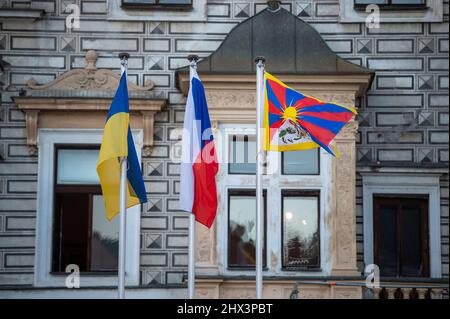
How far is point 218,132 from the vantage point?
16109 mm

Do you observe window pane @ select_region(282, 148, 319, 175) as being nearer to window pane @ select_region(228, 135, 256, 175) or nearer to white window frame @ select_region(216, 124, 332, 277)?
white window frame @ select_region(216, 124, 332, 277)

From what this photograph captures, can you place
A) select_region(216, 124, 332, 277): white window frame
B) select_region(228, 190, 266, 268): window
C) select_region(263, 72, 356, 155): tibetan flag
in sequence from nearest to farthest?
select_region(263, 72, 356, 155): tibetan flag, select_region(216, 124, 332, 277): white window frame, select_region(228, 190, 266, 268): window

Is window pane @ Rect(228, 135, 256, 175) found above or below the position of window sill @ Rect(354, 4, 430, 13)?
below

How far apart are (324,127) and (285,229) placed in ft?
7.94

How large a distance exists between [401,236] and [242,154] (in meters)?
2.62

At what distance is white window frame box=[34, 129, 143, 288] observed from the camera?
16094 millimetres

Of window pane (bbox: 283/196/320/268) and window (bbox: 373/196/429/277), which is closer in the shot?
window pane (bbox: 283/196/320/268)

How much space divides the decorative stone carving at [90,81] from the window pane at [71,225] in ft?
5.18

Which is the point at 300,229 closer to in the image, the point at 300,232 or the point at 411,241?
the point at 300,232

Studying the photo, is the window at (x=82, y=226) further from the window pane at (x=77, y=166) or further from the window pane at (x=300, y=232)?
the window pane at (x=300, y=232)

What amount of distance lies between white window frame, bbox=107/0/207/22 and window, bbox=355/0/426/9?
2.32 meters

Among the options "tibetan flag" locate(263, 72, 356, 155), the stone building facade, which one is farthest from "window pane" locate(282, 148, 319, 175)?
"tibetan flag" locate(263, 72, 356, 155)

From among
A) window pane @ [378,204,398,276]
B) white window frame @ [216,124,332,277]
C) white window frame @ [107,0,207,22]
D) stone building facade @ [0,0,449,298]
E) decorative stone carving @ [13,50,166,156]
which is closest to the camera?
white window frame @ [216,124,332,277]

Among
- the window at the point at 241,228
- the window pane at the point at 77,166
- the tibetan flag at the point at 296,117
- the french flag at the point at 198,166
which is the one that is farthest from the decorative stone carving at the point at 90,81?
the tibetan flag at the point at 296,117
